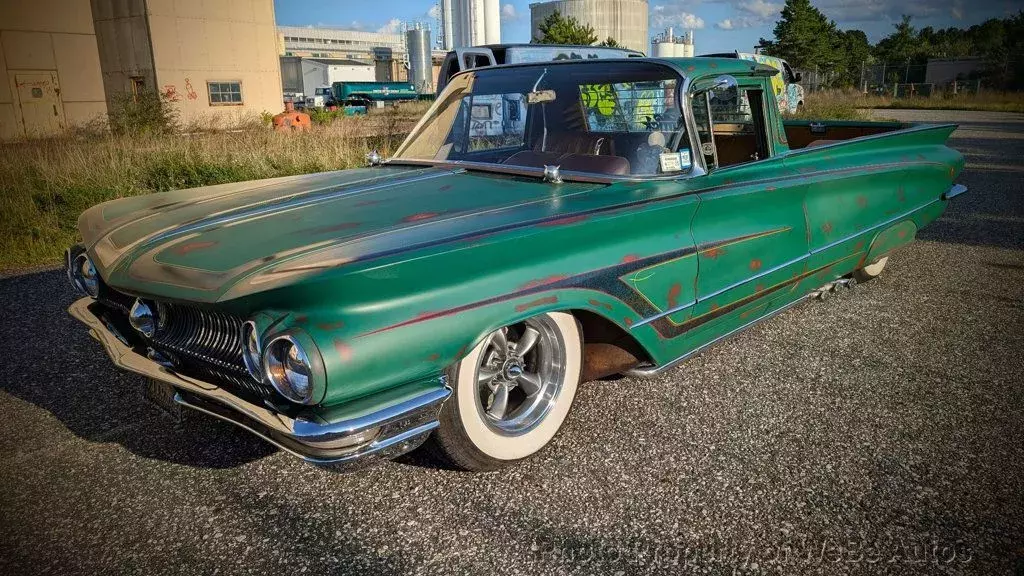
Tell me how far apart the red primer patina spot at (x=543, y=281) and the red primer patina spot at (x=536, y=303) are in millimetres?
48

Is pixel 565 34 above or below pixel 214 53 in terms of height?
above

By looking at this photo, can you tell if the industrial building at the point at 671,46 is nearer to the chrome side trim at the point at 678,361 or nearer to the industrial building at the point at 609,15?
the industrial building at the point at 609,15

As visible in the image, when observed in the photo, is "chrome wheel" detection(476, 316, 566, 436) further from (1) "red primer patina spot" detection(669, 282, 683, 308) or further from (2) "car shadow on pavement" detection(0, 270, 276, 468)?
(2) "car shadow on pavement" detection(0, 270, 276, 468)

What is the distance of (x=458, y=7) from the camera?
8012 cm

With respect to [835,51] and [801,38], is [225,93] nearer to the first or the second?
[801,38]

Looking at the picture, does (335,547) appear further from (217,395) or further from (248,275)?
(248,275)

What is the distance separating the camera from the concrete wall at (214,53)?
74.0ft

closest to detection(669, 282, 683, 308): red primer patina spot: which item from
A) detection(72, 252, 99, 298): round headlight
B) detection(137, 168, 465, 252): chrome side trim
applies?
detection(137, 168, 465, 252): chrome side trim

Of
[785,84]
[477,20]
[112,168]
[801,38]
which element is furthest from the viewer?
[477,20]

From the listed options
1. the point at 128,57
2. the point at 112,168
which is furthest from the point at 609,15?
the point at 112,168

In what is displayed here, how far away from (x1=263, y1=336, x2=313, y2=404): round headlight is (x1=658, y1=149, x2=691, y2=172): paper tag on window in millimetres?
1830

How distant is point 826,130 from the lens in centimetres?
531

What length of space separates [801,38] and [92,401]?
142 ft

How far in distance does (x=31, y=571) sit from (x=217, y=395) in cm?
71
